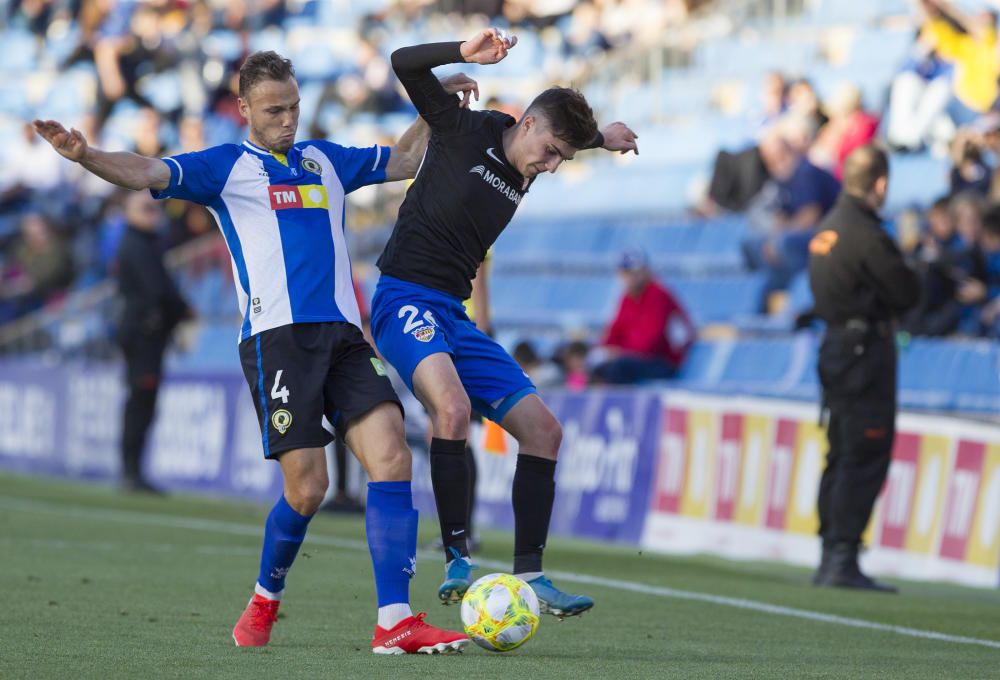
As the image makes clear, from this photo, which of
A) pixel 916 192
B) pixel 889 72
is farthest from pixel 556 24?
pixel 916 192

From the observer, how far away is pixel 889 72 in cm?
1708

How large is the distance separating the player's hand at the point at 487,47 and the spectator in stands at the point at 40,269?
59.6 ft

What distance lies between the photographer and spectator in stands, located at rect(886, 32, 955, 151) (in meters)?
15.2

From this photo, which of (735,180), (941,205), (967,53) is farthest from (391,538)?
(735,180)

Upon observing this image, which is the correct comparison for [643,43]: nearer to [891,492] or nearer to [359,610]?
[891,492]

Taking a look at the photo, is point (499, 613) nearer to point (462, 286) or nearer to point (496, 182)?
point (462, 286)

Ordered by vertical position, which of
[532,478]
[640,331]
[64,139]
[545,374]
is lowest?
[532,478]

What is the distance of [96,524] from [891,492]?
17.3 feet

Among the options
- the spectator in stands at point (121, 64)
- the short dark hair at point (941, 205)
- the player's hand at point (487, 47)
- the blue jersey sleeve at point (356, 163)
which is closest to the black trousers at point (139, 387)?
the short dark hair at point (941, 205)

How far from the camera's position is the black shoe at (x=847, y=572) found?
951cm

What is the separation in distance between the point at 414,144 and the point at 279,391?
1.18 meters

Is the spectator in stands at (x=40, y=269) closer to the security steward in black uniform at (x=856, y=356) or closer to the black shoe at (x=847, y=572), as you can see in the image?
the security steward in black uniform at (x=856, y=356)

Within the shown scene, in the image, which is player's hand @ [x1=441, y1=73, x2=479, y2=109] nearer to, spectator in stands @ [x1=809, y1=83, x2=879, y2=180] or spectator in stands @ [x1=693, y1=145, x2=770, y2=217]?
spectator in stands @ [x1=809, y1=83, x2=879, y2=180]

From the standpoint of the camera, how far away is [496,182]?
6730mm
